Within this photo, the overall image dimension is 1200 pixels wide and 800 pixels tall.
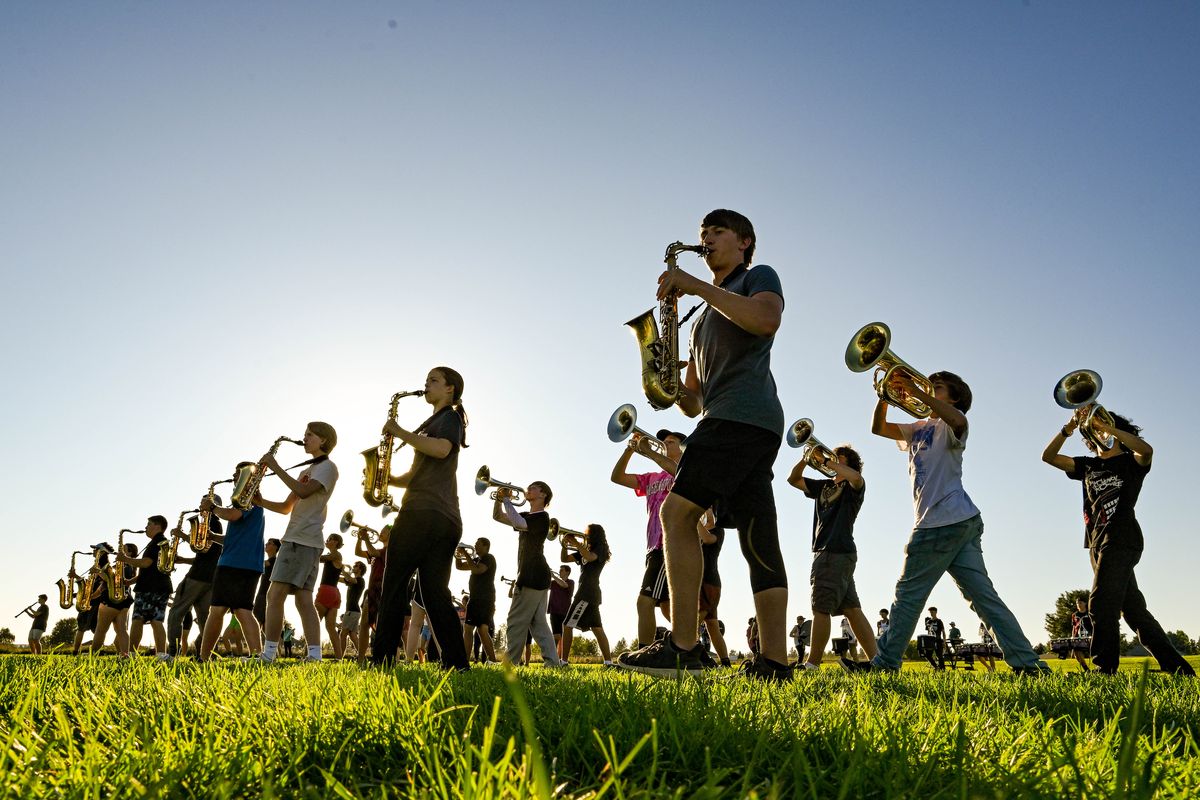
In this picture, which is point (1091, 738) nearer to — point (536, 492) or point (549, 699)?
point (549, 699)

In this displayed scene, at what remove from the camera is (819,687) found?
379 centimetres

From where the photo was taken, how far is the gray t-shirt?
171 inches

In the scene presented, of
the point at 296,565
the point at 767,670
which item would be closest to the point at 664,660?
the point at 767,670

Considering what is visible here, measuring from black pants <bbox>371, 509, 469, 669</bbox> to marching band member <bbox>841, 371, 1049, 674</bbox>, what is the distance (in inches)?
127

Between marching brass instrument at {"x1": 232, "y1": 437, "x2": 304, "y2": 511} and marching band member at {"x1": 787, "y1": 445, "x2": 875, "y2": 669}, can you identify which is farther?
marching brass instrument at {"x1": 232, "y1": 437, "x2": 304, "y2": 511}

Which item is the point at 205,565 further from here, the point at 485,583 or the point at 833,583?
the point at 833,583

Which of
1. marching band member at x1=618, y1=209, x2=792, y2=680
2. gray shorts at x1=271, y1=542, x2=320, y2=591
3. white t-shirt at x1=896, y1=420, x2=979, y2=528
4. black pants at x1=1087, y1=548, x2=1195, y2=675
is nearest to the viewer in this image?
marching band member at x1=618, y1=209, x2=792, y2=680

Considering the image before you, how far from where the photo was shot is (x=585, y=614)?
12156 mm

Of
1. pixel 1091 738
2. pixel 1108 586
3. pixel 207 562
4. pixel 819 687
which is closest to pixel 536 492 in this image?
pixel 207 562

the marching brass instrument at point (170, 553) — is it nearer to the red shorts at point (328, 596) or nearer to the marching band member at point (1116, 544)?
the red shorts at point (328, 596)

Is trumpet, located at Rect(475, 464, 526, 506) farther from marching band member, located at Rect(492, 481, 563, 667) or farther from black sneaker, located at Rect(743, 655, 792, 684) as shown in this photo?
black sneaker, located at Rect(743, 655, 792, 684)

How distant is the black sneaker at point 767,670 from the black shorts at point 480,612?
29.3 ft

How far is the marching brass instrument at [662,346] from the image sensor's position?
496cm

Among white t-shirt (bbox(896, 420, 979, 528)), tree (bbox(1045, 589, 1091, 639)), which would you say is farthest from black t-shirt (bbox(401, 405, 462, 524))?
tree (bbox(1045, 589, 1091, 639))
